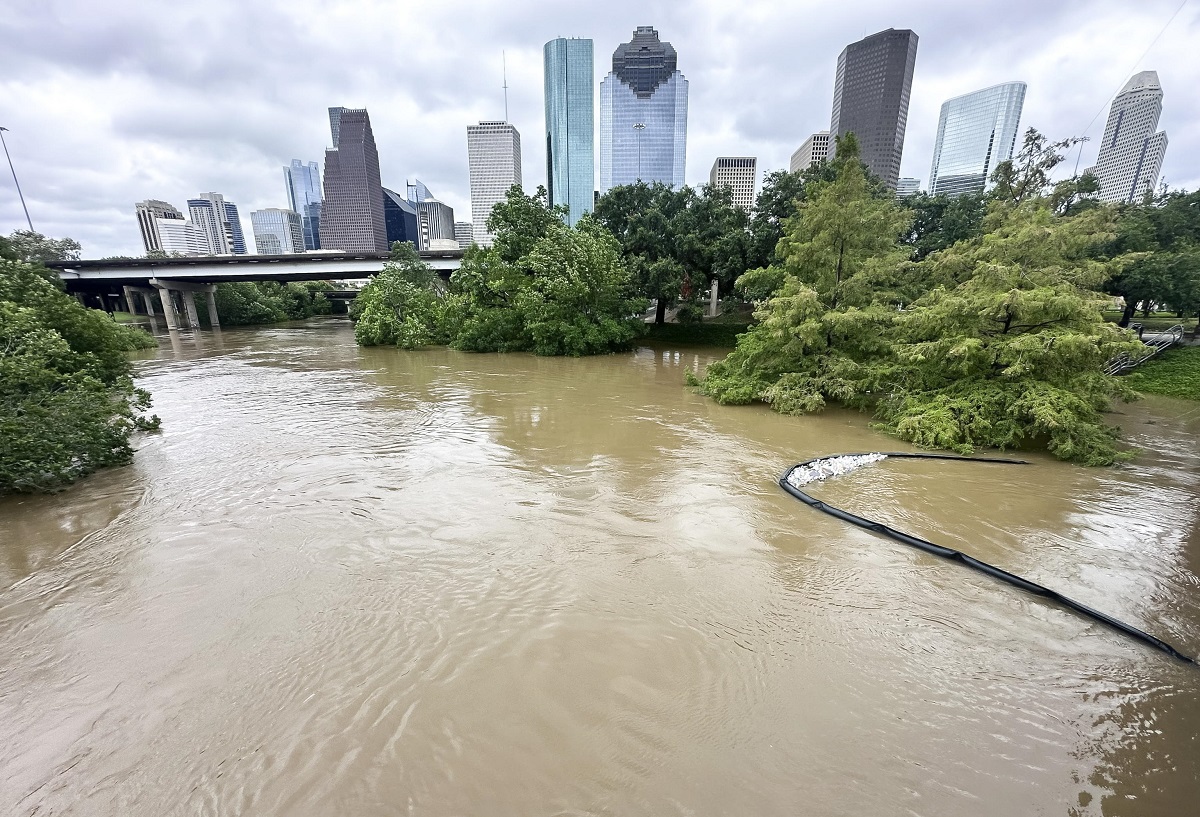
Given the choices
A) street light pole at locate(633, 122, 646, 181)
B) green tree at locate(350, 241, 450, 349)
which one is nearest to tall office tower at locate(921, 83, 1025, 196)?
green tree at locate(350, 241, 450, 349)

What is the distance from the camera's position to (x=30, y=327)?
29.7 feet

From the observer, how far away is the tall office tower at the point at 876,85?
120 metres

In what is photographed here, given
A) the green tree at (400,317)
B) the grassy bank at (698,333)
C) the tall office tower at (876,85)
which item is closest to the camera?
the green tree at (400,317)

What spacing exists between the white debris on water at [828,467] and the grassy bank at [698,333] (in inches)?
693

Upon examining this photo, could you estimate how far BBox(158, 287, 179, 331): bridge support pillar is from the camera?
40125 millimetres

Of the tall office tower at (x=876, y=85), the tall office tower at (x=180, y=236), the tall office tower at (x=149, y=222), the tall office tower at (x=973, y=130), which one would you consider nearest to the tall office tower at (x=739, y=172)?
the tall office tower at (x=876, y=85)

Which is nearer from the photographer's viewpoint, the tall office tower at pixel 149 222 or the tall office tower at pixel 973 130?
the tall office tower at pixel 973 130

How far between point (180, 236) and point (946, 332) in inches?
9326

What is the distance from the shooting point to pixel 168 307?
4119 centimetres

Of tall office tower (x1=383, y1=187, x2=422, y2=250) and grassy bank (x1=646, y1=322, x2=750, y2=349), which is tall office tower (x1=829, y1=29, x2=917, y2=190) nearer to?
grassy bank (x1=646, y1=322, x2=750, y2=349)

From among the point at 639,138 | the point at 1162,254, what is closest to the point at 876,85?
the point at 639,138

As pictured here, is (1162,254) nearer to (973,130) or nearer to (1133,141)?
(973,130)

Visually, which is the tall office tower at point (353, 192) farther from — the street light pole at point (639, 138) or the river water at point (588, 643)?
the river water at point (588, 643)

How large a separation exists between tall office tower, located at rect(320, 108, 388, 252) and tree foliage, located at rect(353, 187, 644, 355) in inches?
6105
